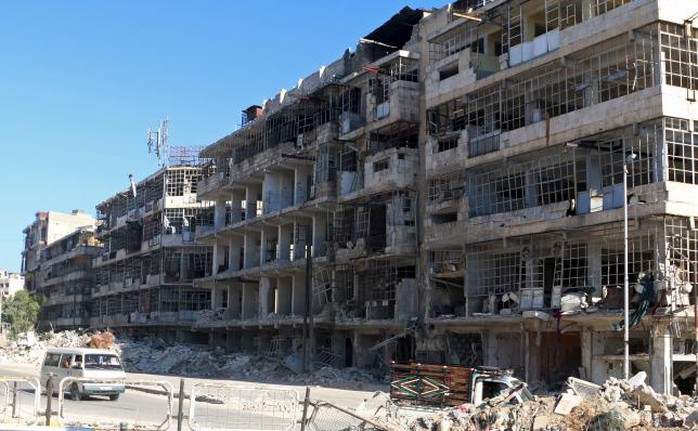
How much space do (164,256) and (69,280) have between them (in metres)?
32.5

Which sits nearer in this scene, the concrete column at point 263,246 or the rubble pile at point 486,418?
the rubble pile at point 486,418

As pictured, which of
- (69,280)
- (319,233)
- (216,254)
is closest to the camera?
(319,233)

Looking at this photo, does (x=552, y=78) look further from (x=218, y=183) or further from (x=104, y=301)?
(x=104, y=301)

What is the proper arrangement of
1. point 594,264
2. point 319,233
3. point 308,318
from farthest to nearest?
1. point 319,233
2. point 308,318
3. point 594,264

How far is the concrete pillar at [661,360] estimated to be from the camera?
93.5 ft

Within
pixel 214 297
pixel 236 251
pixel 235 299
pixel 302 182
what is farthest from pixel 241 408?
A: pixel 214 297

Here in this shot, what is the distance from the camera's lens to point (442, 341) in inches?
1540

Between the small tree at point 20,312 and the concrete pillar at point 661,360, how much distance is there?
79.7 m

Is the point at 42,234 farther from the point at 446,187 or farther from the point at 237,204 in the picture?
the point at 446,187

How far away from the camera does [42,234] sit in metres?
114

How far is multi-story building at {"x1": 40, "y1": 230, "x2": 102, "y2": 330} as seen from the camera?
93.9 metres

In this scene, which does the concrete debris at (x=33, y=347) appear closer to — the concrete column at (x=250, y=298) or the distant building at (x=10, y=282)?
the concrete column at (x=250, y=298)

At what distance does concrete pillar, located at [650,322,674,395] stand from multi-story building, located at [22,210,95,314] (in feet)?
298

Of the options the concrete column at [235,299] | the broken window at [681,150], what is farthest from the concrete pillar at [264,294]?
the broken window at [681,150]
